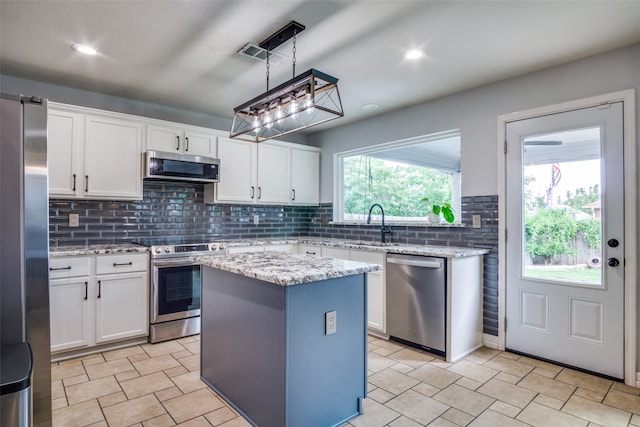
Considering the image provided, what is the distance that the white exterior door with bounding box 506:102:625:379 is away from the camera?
101 inches

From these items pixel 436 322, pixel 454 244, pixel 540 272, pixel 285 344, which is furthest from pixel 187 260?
pixel 540 272

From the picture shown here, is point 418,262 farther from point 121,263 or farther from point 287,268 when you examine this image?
point 121,263

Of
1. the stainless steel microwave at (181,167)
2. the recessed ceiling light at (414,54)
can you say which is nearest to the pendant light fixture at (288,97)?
the recessed ceiling light at (414,54)

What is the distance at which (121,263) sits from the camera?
10.5 feet

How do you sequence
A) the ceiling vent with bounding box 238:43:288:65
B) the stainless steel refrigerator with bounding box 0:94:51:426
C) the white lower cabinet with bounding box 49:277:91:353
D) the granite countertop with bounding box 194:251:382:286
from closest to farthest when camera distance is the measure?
the stainless steel refrigerator with bounding box 0:94:51:426, the granite countertop with bounding box 194:251:382:286, the ceiling vent with bounding box 238:43:288:65, the white lower cabinet with bounding box 49:277:91:353

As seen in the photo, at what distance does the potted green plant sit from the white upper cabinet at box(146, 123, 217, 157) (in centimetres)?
247

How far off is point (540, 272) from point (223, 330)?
2560 mm

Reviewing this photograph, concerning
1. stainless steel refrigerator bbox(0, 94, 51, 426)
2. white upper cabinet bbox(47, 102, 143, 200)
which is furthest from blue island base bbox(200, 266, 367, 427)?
white upper cabinet bbox(47, 102, 143, 200)

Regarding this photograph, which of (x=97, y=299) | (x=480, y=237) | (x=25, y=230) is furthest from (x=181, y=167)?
(x=480, y=237)

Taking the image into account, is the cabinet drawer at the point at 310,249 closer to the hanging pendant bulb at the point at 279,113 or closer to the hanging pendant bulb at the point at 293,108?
the hanging pendant bulb at the point at 279,113

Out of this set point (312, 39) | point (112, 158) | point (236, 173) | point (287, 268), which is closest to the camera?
point (287, 268)

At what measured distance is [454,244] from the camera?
3.49 meters

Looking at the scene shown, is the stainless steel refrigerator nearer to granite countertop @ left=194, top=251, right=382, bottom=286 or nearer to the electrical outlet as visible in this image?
granite countertop @ left=194, top=251, right=382, bottom=286

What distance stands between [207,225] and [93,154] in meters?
1.43
